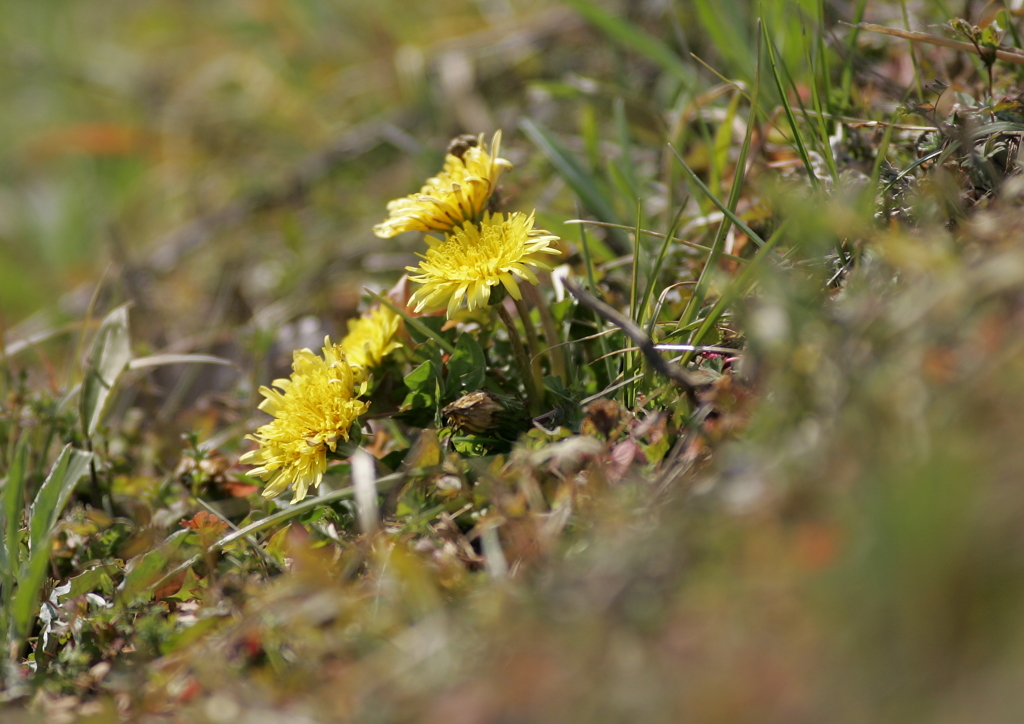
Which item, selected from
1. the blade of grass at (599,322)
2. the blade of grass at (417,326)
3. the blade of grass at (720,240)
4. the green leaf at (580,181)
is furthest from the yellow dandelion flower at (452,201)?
the green leaf at (580,181)

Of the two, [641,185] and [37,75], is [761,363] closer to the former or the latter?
[641,185]

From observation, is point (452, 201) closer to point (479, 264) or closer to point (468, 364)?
point (479, 264)

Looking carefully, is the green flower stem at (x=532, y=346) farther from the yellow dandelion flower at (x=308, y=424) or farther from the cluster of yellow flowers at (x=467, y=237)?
the yellow dandelion flower at (x=308, y=424)

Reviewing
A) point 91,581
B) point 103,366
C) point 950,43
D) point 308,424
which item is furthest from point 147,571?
point 950,43

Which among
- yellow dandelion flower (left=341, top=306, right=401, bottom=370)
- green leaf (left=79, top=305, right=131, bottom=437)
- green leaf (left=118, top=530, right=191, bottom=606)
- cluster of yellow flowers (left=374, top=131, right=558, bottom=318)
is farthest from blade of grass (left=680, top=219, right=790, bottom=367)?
green leaf (left=79, top=305, right=131, bottom=437)

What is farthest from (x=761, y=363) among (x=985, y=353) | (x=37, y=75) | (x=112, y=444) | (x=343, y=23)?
(x=37, y=75)

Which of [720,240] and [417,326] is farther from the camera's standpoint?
[417,326]
